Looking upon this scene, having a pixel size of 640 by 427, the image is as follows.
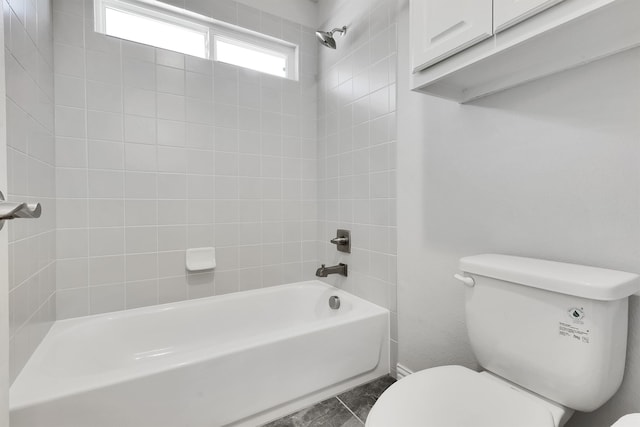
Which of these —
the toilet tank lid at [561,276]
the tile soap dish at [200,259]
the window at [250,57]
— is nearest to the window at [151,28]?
the window at [250,57]

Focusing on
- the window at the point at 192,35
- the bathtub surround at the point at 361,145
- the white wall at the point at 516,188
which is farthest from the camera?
the window at the point at 192,35

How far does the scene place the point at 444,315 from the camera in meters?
1.35

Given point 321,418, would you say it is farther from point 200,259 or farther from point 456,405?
point 200,259

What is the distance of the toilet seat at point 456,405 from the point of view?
2.50 feet

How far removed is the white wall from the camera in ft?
2.77

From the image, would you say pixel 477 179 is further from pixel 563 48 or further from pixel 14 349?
pixel 14 349

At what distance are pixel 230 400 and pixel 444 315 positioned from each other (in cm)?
102

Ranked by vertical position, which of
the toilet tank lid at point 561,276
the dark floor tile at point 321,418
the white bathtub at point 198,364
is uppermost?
the toilet tank lid at point 561,276

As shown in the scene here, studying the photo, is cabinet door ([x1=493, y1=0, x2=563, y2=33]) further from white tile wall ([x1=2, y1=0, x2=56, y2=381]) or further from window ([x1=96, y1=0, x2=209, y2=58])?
window ([x1=96, y1=0, x2=209, y2=58])

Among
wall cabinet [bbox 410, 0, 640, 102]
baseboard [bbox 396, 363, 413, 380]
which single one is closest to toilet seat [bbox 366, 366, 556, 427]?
baseboard [bbox 396, 363, 413, 380]

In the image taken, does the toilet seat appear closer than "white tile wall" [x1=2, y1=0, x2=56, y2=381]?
Yes

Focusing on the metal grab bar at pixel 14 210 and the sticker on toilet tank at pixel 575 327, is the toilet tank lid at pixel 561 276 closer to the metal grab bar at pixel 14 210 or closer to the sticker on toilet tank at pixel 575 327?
the sticker on toilet tank at pixel 575 327

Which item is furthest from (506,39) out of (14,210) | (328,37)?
(328,37)

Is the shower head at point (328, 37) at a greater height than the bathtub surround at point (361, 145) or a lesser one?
greater
